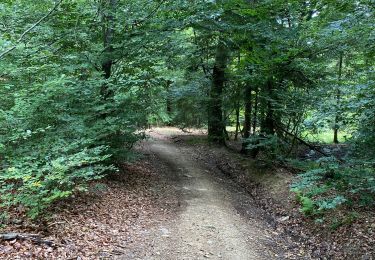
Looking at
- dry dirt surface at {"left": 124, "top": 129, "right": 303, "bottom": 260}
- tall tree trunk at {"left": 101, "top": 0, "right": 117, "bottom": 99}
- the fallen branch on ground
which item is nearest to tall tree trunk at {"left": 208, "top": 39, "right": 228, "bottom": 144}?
dry dirt surface at {"left": 124, "top": 129, "right": 303, "bottom": 260}

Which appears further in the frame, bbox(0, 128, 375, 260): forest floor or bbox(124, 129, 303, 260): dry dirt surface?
bbox(124, 129, 303, 260): dry dirt surface

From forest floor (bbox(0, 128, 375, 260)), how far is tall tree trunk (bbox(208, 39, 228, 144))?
5.05 meters

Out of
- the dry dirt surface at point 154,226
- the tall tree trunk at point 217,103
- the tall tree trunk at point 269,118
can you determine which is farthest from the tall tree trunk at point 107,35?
the tall tree trunk at point 217,103

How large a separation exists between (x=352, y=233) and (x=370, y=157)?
5.68 feet

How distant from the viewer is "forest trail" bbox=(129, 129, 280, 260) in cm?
658

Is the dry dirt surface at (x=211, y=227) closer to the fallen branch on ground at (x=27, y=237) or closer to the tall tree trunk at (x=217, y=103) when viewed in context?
the fallen branch on ground at (x=27, y=237)

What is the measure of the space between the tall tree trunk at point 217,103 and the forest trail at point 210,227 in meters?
4.95

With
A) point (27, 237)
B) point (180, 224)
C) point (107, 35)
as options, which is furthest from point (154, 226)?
point (107, 35)

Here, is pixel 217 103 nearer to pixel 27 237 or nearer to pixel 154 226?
pixel 154 226

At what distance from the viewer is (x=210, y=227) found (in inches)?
307

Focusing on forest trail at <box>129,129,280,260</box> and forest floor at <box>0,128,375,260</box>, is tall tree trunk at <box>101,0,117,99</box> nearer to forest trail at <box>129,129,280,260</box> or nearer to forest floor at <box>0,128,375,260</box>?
forest floor at <box>0,128,375,260</box>

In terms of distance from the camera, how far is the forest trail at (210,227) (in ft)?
21.6

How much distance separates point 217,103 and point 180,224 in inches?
387

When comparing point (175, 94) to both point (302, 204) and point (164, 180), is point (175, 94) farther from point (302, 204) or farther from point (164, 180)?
point (302, 204)
